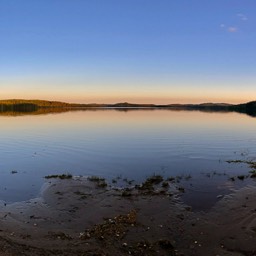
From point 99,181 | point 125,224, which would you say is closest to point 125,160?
point 99,181

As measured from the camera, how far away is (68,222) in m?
16.6

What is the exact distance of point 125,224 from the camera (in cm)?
1596

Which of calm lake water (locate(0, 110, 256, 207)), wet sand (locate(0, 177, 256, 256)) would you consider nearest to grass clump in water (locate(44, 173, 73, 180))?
calm lake water (locate(0, 110, 256, 207))

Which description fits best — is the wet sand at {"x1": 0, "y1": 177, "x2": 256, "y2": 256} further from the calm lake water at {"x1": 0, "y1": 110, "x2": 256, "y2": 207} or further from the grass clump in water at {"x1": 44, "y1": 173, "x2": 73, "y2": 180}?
the grass clump in water at {"x1": 44, "y1": 173, "x2": 73, "y2": 180}

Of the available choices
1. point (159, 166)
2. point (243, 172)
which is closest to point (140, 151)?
point (159, 166)

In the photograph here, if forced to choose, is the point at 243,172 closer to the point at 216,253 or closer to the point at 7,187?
the point at 216,253

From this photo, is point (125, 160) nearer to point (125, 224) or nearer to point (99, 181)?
point (99, 181)

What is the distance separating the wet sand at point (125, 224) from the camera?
13.3m

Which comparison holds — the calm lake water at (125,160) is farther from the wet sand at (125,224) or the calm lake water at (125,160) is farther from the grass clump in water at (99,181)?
the wet sand at (125,224)

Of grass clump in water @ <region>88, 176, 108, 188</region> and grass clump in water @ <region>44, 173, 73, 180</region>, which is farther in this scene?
grass clump in water @ <region>44, 173, 73, 180</region>

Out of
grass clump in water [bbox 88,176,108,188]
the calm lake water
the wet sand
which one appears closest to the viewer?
the wet sand

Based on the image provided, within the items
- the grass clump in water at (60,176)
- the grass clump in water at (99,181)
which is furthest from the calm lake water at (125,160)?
the grass clump in water at (99,181)

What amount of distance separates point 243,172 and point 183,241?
1662 cm

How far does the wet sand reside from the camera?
43.8ft
